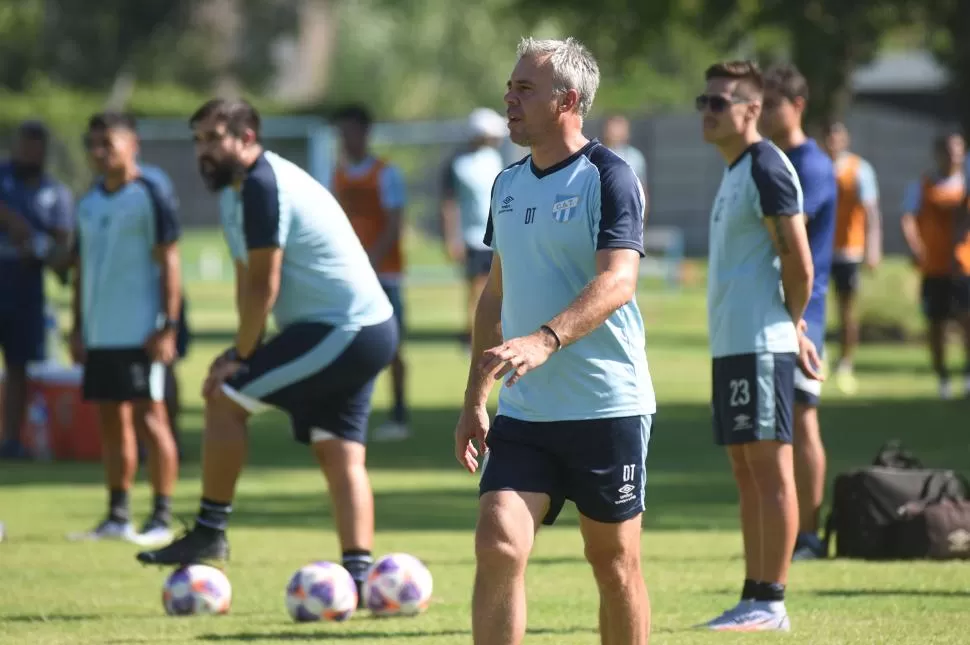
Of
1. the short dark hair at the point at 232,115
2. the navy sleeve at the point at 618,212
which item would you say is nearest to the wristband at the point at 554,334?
the navy sleeve at the point at 618,212

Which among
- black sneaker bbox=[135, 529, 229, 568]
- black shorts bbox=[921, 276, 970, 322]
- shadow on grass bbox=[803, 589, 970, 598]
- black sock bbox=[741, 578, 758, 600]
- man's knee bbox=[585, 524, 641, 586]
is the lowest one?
shadow on grass bbox=[803, 589, 970, 598]

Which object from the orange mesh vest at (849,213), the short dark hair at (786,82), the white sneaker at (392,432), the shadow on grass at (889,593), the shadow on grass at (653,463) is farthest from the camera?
the orange mesh vest at (849,213)

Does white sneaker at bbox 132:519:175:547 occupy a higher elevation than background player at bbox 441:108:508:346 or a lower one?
lower

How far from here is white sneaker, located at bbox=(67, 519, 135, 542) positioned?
32.5ft

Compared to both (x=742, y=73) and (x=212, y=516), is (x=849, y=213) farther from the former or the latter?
(x=212, y=516)

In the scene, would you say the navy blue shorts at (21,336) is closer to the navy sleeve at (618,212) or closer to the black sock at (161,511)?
the black sock at (161,511)

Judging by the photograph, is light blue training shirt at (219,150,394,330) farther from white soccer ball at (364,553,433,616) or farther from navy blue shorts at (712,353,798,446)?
navy blue shorts at (712,353,798,446)

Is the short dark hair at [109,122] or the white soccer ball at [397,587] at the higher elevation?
the short dark hair at [109,122]

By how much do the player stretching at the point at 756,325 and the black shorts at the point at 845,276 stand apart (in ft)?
32.4

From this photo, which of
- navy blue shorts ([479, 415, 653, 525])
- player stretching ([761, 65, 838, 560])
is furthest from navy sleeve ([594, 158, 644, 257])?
player stretching ([761, 65, 838, 560])

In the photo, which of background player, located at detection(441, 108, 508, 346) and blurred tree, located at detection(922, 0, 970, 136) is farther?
blurred tree, located at detection(922, 0, 970, 136)

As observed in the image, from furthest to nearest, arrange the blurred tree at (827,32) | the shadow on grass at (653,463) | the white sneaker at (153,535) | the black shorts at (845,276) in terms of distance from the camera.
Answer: the blurred tree at (827,32) < the black shorts at (845,276) < the shadow on grass at (653,463) < the white sneaker at (153,535)

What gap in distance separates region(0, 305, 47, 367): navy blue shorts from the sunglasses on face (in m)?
7.34

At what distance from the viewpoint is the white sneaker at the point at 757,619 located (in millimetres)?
Result: 7223
